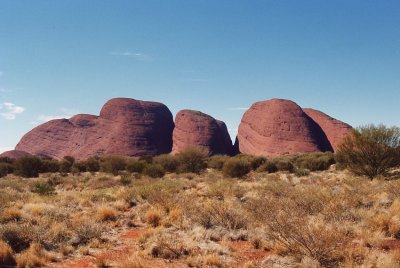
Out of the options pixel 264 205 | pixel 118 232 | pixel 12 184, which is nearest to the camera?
pixel 264 205

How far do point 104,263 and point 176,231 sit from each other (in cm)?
300

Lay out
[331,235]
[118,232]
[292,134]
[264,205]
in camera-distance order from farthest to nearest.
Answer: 1. [292,134]
2. [118,232]
3. [264,205]
4. [331,235]

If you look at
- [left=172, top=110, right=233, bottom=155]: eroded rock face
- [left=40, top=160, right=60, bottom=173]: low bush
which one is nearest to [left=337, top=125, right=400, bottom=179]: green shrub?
[left=40, top=160, right=60, bottom=173]: low bush

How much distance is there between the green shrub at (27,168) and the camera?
3503 cm

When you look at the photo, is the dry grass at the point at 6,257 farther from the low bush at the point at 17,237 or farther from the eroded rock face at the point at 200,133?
the eroded rock face at the point at 200,133

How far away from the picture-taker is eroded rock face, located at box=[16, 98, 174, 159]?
7781cm

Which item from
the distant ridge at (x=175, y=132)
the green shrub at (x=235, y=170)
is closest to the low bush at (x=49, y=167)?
the green shrub at (x=235, y=170)

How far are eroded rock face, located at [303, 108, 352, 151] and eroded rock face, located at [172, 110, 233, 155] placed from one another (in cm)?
1990

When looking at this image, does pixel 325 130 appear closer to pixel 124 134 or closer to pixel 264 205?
pixel 124 134

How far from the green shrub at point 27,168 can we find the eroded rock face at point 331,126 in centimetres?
5742

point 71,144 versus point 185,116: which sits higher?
point 185,116

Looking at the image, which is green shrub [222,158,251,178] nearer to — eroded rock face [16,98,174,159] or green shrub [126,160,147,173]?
green shrub [126,160,147,173]

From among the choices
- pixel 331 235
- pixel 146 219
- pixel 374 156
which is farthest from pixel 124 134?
pixel 331 235

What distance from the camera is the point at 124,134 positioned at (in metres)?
78.7
